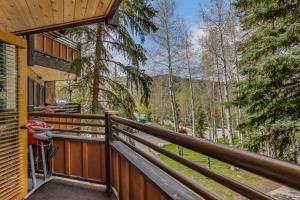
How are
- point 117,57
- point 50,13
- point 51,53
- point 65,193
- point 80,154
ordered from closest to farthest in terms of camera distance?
point 50,13, point 65,193, point 80,154, point 117,57, point 51,53

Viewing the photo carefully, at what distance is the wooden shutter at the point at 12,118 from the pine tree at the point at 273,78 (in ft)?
18.8

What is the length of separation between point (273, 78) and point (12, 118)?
629 centimetres

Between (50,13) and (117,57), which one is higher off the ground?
(117,57)

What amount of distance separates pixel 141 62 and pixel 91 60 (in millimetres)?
1681

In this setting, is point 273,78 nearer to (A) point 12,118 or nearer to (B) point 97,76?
(B) point 97,76

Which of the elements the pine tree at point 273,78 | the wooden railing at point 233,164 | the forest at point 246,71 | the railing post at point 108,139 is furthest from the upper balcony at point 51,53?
the wooden railing at point 233,164

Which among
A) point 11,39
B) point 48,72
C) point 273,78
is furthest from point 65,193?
point 48,72

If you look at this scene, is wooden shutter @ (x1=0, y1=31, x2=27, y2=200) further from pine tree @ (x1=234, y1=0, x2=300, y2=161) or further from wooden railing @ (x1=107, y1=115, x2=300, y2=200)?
pine tree @ (x1=234, y1=0, x2=300, y2=161)

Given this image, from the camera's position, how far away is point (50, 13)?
333cm

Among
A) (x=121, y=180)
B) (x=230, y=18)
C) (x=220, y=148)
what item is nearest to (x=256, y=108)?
(x=121, y=180)

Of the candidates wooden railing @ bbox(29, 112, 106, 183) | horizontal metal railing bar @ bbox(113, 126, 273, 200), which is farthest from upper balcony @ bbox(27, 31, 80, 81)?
horizontal metal railing bar @ bbox(113, 126, 273, 200)

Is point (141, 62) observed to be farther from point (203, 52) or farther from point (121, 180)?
point (203, 52)

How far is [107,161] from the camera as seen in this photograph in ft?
12.4

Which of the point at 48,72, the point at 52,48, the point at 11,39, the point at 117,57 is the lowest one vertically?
the point at 11,39
